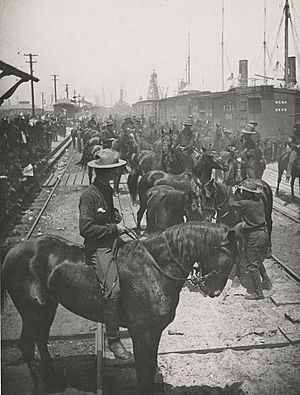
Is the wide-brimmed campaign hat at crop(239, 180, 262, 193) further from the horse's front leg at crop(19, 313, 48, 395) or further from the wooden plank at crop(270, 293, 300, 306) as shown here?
the horse's front leg at crop(19, 313, 48, 395)

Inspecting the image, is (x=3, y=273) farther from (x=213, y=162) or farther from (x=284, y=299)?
(x=213, y=162)

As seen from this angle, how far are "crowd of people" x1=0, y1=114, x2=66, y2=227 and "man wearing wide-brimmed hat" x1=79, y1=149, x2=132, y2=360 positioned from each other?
0.98 meters

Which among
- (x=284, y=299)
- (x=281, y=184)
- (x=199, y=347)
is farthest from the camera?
(x=281, y=184)

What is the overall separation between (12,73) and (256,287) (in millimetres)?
3873

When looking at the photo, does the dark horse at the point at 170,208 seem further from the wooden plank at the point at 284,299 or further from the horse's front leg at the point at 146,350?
the horse's front leg at the point at 146,350

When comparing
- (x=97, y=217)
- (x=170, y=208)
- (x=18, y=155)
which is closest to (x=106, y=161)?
(x=97, y=217)

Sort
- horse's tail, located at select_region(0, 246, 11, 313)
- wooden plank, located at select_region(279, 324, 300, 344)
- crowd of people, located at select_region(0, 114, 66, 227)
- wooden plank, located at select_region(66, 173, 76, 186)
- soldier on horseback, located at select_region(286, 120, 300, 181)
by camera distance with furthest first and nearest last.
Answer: soldier on horseback, located at select_region(286, 120, 300, 181), wooden plank, located at select_region(66, 173, 76, 186), wooden plank, located at select_region(279, 324, 300, 344), crowd of people, located at select_region(0, 114, 66, 227), horse's tail, located at select_region(0, 246, 11, 313)

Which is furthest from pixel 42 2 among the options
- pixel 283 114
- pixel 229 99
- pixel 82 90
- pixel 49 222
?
pixel 229 99

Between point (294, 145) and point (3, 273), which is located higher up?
point (294, 145)

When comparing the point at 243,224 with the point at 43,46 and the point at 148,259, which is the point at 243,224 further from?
the point at 43,46

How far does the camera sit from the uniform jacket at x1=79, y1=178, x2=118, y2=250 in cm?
350

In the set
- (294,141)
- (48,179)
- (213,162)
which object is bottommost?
(48,179)

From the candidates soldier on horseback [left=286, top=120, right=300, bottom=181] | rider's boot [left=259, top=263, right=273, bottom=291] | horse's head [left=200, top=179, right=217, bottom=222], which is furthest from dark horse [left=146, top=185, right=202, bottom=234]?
soldier on horseback [left=286, top=120, right=300, bottom=181]

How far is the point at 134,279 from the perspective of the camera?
3.56 metres
